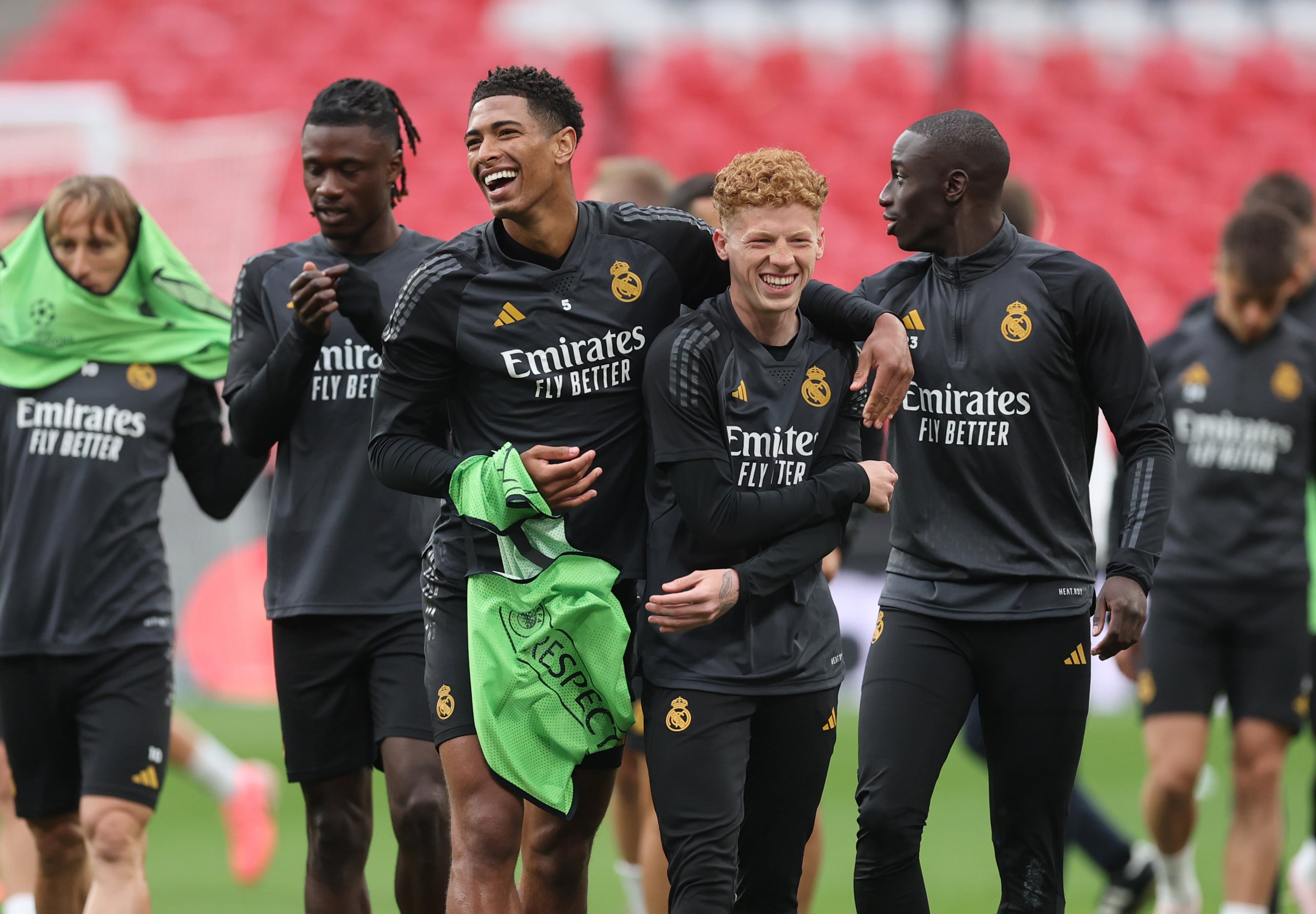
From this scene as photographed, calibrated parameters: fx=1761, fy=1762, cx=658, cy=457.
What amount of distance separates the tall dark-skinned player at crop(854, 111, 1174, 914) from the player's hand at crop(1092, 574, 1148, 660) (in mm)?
100

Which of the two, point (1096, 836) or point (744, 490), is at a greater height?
point (744, 490)

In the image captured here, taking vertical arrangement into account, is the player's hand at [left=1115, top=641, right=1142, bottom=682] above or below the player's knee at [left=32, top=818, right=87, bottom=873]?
above

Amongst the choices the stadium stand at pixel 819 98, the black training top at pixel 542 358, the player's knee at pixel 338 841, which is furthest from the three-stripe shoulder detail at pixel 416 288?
the stadium stand at pixel 819 98

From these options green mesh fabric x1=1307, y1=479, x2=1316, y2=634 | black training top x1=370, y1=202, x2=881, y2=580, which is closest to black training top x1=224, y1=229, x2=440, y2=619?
black training top x1=370, y1=202, x2=881, y2=580

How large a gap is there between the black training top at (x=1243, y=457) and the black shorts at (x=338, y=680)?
2.79 m

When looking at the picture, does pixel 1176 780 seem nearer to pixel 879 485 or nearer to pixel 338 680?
pixel 879 485

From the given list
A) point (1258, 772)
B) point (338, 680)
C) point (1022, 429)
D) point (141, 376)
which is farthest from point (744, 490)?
point (1258, 772)

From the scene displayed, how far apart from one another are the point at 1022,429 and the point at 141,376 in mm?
2511

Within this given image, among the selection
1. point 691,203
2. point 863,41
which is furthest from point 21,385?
point 863,41

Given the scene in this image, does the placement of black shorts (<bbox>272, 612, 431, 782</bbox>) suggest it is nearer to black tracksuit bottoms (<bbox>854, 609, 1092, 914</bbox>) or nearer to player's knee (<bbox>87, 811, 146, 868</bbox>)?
player's knee (<bbox>87, 811, 146, 868</bbox>)

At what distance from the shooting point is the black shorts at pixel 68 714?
4.88 meters

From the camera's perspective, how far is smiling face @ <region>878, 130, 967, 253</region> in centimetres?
427

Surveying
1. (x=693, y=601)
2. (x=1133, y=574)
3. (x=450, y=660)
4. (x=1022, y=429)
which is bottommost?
(x=450, y=660)

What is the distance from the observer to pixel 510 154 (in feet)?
13.2
